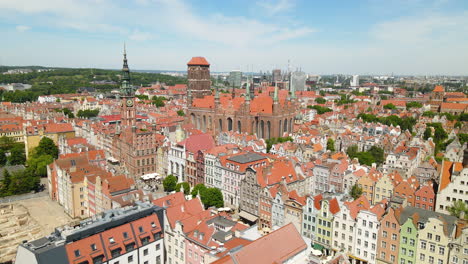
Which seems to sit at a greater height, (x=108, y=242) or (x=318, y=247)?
(x=108, y=242)

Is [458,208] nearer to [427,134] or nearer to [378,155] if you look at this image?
[378,155]

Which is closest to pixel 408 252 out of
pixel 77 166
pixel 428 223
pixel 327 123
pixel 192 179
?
pixel 428 223

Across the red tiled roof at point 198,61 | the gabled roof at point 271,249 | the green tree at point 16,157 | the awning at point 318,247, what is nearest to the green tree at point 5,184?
the green tree at point 16,157

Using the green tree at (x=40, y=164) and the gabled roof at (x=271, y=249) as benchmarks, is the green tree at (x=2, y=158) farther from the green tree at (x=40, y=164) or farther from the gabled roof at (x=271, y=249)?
the gabled roof at (x=271, y=249)

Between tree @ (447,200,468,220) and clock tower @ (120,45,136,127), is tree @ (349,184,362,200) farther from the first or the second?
clock tower @ (120,45,136,127)

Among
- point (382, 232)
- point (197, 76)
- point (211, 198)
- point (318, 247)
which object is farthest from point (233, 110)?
point (382, 232)

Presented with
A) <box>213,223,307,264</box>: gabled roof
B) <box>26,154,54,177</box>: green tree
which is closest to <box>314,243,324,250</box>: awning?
<box>213,223,307,264</box>: gabled roof
